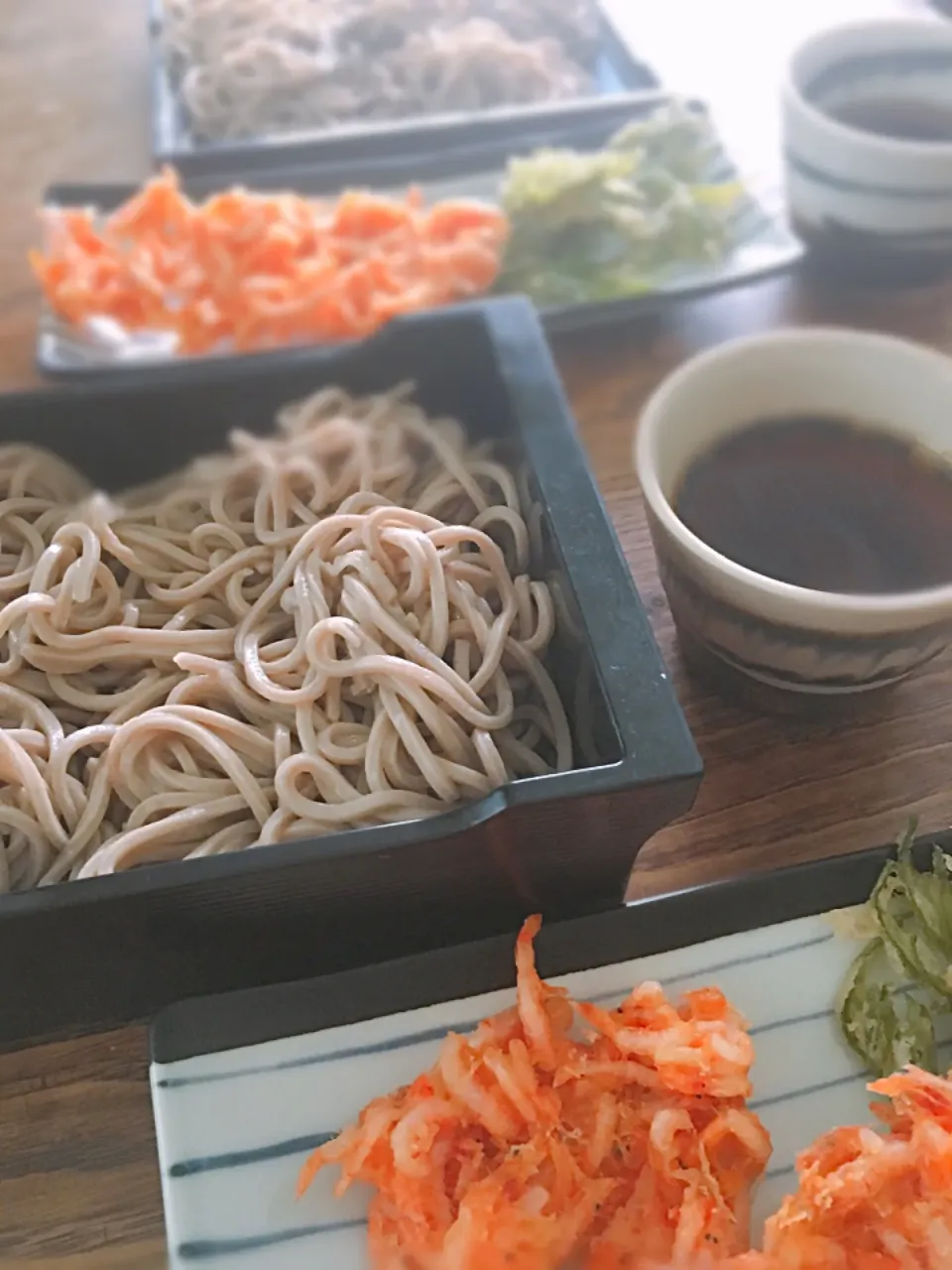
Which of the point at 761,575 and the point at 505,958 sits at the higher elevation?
the point at 761,575

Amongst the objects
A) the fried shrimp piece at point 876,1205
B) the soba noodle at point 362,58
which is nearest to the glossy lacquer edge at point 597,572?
the fried shrimp piece at point 876,1205

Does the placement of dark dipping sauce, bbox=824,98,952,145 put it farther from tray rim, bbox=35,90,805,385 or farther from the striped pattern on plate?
the striped pattern on plate

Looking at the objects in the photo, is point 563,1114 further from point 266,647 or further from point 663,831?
point 266,647

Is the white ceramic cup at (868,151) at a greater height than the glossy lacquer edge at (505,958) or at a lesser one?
greater

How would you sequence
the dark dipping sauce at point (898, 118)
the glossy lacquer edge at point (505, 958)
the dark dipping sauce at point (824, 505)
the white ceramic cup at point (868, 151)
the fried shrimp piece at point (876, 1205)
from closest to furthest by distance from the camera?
1. the fried shrimp piece at point (876, 1205)
2. the glossy lacquer edge at point (505, 958)
3. the dark dipping sauce at point (824, 505)
4. the white ceramic cup at point (868, 151)
5. the dark dipping sauce at point (898, 118)

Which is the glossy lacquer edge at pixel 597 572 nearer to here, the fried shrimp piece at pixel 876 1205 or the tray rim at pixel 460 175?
the tray rim at pixel 460 175

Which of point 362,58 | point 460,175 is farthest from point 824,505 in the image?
point 362,58
